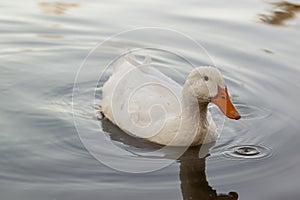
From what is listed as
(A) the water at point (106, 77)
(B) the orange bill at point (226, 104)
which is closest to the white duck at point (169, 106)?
(B) the orange bill at point (226, 104)

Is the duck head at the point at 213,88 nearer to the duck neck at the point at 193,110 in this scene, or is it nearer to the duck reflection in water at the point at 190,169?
A: the duck neck at the point at 193,110

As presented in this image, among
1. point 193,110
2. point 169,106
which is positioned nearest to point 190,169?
point 193,110

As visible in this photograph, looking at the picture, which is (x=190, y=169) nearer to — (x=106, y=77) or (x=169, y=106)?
(x=169, y=106)

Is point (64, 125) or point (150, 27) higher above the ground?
point (150, 27)

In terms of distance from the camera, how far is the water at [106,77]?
5152mm

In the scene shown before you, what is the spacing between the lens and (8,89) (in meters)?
7.00

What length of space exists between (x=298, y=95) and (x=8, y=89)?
130 inches

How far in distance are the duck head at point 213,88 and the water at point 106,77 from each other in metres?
0.46

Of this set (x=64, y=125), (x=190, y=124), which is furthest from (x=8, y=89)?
(x=190, y=124)

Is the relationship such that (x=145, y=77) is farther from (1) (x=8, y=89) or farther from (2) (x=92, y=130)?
(1) (x=8, y=89)

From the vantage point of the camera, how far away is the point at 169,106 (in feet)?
20.0

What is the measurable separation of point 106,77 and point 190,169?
252 cm

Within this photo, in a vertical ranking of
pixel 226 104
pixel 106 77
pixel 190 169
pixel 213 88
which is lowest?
pixel 190 169

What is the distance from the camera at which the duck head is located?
217 inches
